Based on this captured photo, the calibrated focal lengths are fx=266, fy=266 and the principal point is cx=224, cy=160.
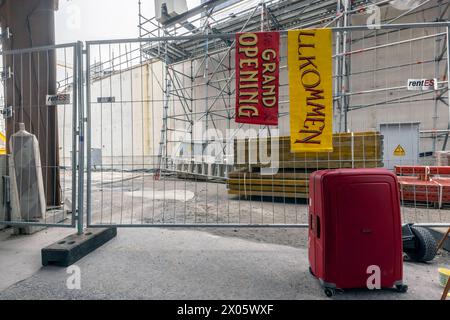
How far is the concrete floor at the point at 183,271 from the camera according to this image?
6.83 feet

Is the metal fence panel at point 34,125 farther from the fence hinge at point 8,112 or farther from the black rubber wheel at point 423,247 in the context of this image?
the black rubber wheel at point 423,247

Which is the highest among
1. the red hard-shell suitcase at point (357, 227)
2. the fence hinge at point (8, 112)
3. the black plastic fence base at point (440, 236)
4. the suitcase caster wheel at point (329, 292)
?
the fence hinge at point (8, 112)

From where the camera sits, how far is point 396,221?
2012 mm

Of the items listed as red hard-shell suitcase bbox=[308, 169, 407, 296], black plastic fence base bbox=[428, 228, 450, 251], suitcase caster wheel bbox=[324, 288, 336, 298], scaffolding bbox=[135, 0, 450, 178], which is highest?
scaffolding bbox=[135, 0, 450, 178]

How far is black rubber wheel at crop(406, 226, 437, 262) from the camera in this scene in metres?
2.55

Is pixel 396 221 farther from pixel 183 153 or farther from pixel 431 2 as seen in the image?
pixel 183 153

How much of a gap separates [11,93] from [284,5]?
26.2ft

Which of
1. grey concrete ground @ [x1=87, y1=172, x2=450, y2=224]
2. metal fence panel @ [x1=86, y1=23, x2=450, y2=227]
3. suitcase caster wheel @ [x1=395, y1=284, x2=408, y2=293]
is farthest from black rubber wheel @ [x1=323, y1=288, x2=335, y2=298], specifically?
grey concrete ground @ [x1=87, y1=172, x2=450, y2=224]

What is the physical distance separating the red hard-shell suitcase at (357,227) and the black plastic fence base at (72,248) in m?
2.32

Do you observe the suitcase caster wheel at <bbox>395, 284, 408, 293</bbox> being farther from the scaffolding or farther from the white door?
the white door

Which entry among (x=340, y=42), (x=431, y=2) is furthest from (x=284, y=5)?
(x=431, y=2)

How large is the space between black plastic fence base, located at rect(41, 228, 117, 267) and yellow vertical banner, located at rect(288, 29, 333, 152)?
246 cm

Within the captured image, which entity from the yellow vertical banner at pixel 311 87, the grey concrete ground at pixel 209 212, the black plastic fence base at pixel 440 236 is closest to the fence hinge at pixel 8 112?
the grey concrete ground at pixel 209 212

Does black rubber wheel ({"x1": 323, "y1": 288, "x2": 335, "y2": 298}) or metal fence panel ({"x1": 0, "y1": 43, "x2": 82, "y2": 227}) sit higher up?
metal fence panel ({"x1": 0, "y1": 43, "x2": 82, "y2": 227})
